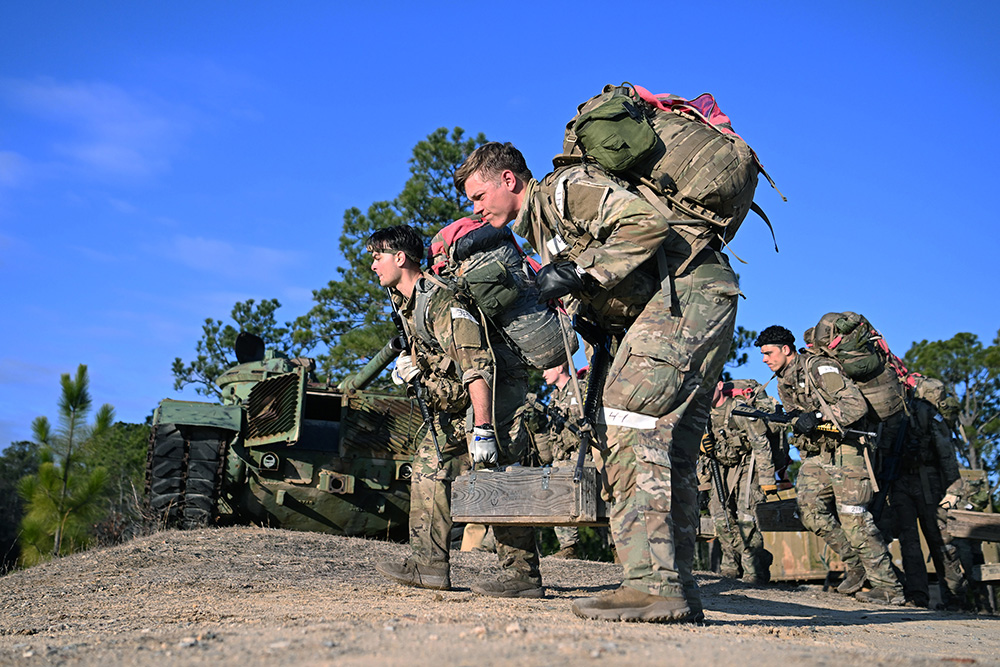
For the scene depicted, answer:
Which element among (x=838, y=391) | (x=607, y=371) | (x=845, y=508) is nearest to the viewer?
(x=607, y=371)

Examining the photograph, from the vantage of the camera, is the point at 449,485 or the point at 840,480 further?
the point at 840,480

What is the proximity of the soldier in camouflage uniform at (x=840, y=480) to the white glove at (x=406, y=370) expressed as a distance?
11.8 ft

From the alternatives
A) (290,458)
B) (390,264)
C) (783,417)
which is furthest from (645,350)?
(290,458)

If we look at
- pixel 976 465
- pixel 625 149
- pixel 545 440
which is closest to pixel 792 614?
pixel 625 149

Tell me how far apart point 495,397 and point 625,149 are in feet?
6.26

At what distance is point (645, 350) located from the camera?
373cm

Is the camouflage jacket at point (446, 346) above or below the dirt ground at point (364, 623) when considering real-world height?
above

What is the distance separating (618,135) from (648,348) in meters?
0.91

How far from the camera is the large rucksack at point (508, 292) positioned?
16.4 feet

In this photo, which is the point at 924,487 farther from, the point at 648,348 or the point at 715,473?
the point at 648,348

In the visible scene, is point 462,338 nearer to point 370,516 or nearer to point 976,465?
point 370,516

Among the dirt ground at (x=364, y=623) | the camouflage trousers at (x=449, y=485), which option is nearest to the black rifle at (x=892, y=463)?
the dirt ground at (x=364, y=623)

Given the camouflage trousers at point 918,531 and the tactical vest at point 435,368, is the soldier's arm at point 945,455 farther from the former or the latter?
the tactical vest at point 435,368

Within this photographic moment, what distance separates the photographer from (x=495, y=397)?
5.22 meters
